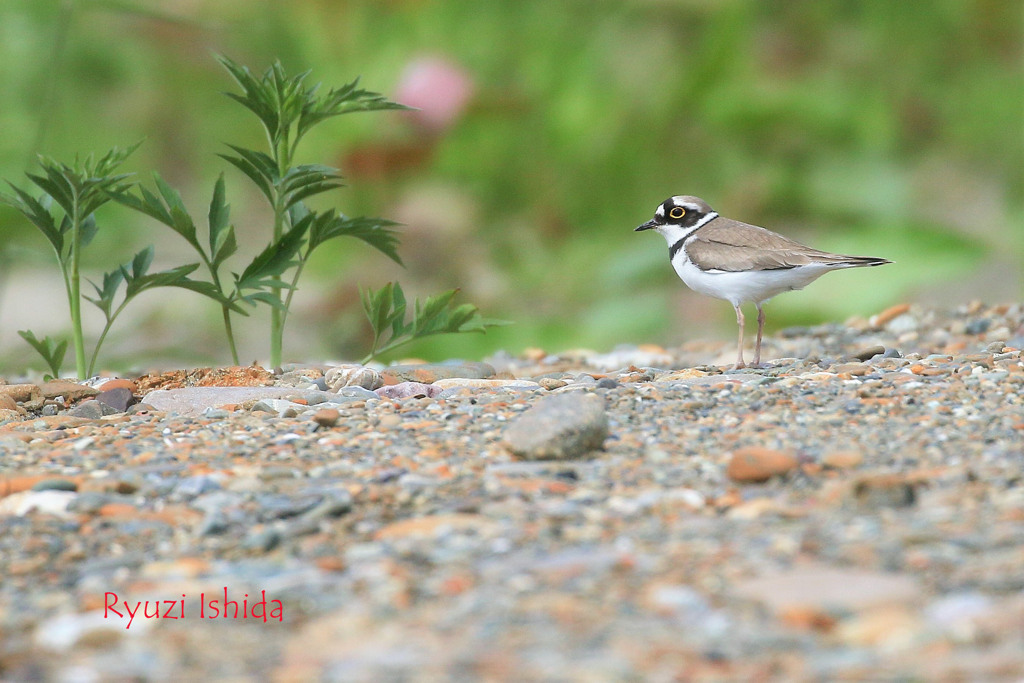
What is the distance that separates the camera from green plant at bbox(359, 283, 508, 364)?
12.5 ft

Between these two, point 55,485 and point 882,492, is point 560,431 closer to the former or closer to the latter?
point 882,492

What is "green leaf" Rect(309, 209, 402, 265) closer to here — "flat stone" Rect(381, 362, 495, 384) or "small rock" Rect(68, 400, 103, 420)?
"flat stone" Rect(381, 362, 495, 384)

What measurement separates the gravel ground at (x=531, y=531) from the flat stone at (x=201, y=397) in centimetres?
1

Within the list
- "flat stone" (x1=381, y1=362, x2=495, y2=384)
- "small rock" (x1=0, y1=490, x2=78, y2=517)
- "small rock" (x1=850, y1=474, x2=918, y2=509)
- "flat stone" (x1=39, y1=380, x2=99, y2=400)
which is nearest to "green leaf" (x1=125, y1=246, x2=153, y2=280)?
"flat stone" (x1=39, y1=380, x2=99, y2=400)

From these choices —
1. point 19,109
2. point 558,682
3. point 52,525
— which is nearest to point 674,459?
point 558,682

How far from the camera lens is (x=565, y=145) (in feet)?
19.2

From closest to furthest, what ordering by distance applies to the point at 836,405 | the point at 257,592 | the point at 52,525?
1. the point at 257,592
2. the point at 52,525
3. the point at 836,405

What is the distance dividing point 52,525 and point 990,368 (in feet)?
7.81

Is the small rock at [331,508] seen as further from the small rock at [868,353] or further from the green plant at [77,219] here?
the small rock at [868,353]

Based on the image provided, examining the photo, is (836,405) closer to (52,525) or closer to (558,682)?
(558,682)

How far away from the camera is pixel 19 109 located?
638cm

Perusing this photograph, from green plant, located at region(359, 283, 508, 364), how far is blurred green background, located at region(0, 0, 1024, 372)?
1263mm

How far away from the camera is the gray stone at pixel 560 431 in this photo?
250cm

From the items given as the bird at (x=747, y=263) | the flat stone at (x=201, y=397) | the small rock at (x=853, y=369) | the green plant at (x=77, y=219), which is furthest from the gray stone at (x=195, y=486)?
the bird at (x=747, y=263)
